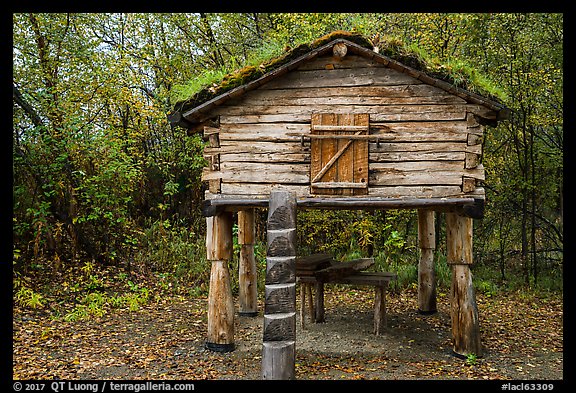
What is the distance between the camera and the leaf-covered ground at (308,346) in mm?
9172

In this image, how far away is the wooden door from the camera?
9.41 metres

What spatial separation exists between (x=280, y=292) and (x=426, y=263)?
21.1 feet

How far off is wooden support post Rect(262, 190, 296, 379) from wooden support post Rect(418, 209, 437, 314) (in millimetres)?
5521

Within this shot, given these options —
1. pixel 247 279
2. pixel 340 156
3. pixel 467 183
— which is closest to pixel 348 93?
pixel 340 156

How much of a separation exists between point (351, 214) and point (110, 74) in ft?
30.0

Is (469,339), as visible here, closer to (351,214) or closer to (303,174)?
(303,174)

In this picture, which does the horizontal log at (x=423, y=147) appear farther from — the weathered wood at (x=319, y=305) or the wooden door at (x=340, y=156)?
the weathered wood at (x=319, y=305)

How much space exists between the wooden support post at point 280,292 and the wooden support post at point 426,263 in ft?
18.1

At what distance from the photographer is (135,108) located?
17.7 m

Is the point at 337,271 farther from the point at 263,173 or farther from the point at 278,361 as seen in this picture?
the point at 278,361

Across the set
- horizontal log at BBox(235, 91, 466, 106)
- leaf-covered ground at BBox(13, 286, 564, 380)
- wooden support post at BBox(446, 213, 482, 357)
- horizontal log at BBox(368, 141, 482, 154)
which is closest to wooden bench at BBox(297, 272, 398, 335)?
leaf-covered ground at BBox(13, 286, 564, 380)

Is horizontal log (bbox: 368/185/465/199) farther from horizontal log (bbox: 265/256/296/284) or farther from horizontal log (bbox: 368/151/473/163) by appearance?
horizontal log (bbox: 265/256/296/284)

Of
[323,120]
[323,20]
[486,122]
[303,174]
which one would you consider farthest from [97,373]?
[323,20]

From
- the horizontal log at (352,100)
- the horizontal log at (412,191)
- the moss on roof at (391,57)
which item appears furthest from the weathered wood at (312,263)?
the moss on roof at (391,57)
